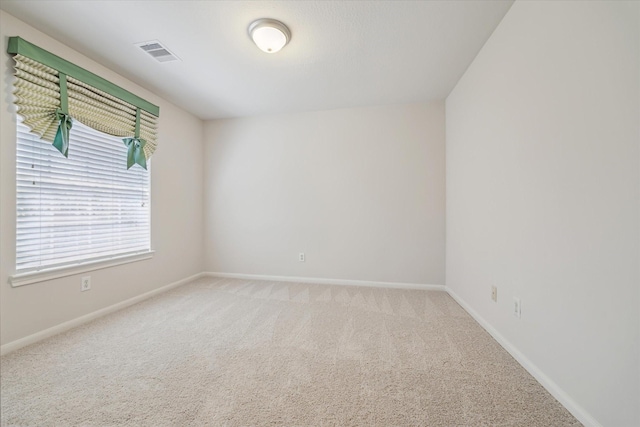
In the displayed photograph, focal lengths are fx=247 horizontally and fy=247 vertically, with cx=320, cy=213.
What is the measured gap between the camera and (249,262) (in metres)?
3.69

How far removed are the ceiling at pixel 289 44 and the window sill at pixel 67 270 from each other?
6.10 feet

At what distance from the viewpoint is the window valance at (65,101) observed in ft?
5.82

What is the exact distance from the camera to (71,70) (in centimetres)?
206

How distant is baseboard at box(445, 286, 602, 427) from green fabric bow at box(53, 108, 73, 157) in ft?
11.9

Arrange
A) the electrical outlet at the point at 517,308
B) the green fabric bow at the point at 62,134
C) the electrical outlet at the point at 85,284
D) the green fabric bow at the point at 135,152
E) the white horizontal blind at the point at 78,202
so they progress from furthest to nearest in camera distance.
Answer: the green fabric bow at the point at 135,152 < the electrical outlet at the point at 85,284 < the green fabric bow at the point at 62,134 < the white horizontal blind at the point at 78,202 < the electrical outlet at the point at 517,308

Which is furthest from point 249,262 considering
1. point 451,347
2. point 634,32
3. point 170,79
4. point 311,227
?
point 634,32

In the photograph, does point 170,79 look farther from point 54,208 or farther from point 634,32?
point 634,32

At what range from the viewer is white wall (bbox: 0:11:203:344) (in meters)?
1.73

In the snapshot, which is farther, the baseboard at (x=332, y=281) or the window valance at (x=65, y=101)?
the baseboard at (x=332, y=281)

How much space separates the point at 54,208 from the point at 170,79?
5.30 ft

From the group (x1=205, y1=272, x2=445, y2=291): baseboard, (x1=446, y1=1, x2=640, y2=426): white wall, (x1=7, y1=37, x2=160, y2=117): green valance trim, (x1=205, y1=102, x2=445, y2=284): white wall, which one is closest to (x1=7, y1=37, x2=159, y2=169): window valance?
(x1=7, y1=37, x2=160, y2=117): green valance trim

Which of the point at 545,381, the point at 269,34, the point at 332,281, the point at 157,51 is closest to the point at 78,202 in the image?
the point at 157,51

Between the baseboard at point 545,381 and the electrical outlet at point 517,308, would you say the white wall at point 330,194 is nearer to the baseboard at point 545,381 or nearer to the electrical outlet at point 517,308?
the baseboard at point 545,381

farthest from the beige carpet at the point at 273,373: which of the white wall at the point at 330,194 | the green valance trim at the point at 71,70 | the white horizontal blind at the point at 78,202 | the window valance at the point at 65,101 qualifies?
the green valance trim at the point at 71,70
